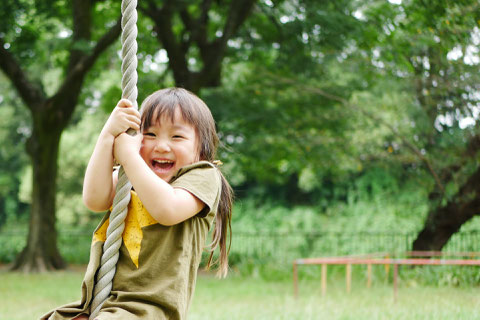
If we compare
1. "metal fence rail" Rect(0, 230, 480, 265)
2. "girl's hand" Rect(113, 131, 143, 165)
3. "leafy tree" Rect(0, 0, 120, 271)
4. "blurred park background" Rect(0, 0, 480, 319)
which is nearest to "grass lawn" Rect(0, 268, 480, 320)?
"blurred park background" Rect(0, 0, 480, 319)

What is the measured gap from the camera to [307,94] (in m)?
13.0

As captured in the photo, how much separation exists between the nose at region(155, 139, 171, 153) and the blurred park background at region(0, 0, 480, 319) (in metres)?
5.04

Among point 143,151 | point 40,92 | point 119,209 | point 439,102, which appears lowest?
point 119,209

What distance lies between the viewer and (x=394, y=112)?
12.2 meters

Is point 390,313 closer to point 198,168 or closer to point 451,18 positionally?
point 451,18

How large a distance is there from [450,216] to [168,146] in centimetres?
1059

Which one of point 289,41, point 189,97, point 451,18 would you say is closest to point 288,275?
point 289,41

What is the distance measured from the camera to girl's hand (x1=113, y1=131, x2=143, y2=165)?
181 centimetres

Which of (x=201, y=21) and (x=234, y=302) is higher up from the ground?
(x=201, y=21)

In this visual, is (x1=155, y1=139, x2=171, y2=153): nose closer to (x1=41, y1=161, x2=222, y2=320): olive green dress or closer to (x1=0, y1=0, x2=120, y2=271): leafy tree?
(x1=41, y1=161, x2=222, y2=320): olive green dress

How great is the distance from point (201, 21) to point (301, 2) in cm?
360

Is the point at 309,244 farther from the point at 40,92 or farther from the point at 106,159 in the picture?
the point at 106,159

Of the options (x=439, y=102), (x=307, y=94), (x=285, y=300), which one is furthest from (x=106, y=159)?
(x=307, y=94)

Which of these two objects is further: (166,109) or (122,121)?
(166,109)
